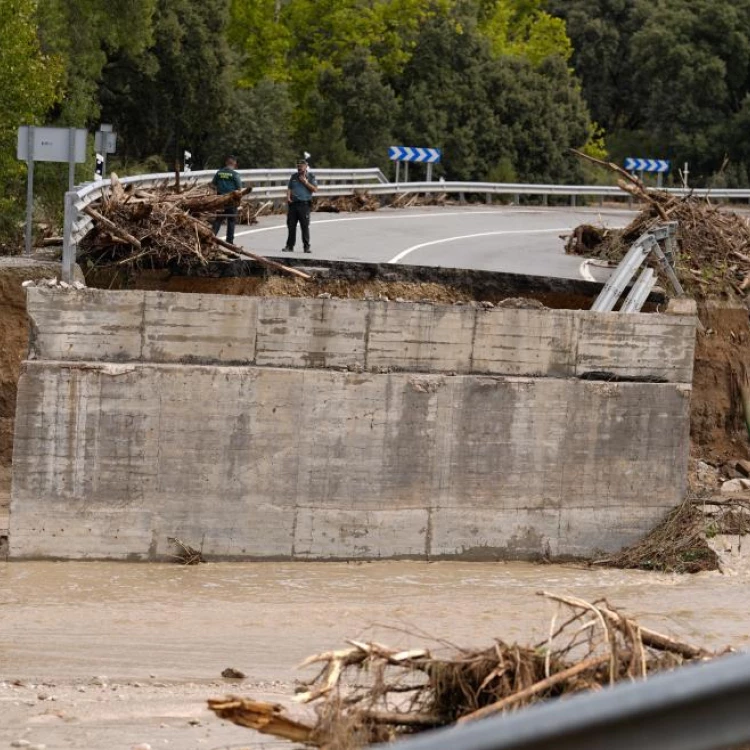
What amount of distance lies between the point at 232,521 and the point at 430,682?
6.97 metres

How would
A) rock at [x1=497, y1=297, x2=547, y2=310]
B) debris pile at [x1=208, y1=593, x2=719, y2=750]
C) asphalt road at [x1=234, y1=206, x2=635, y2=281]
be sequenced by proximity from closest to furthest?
debris pile at [x1=208, y1=593, x2=719, y2=750] < rock at [x1=497, y1=297, x2=547, y2=310] < asphalt road at [x1=234, y1=206, x2=635, y2=281]

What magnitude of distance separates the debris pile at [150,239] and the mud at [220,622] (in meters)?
3.86

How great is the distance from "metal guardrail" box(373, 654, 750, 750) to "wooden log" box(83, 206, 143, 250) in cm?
1339

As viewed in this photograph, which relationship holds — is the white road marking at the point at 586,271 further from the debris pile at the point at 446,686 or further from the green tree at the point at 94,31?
the green tree at the point at 94,31

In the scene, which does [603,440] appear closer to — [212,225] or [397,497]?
[397,497]

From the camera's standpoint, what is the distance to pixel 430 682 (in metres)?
6.27

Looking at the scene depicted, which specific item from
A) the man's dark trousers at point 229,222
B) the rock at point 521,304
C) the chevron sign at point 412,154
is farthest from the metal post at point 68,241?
the chevron sign at point 412,154

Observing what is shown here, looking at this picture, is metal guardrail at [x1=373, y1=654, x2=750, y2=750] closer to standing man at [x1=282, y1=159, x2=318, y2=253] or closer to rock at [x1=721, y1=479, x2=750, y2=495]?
rock at [x1=721, y1=479, x2=750, y2=495]

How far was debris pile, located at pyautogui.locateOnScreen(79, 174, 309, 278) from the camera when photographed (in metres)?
15.0

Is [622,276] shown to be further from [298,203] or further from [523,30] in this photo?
[523,30]

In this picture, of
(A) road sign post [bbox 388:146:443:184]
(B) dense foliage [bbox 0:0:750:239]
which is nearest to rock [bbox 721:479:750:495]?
(B) dense foliage [bbox 0:0:750:239]

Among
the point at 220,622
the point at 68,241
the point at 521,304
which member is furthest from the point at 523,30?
the point at 220,622

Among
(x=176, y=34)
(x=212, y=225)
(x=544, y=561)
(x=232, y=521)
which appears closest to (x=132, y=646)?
(x=232, y=521)

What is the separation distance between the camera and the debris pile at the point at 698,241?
1828cm
